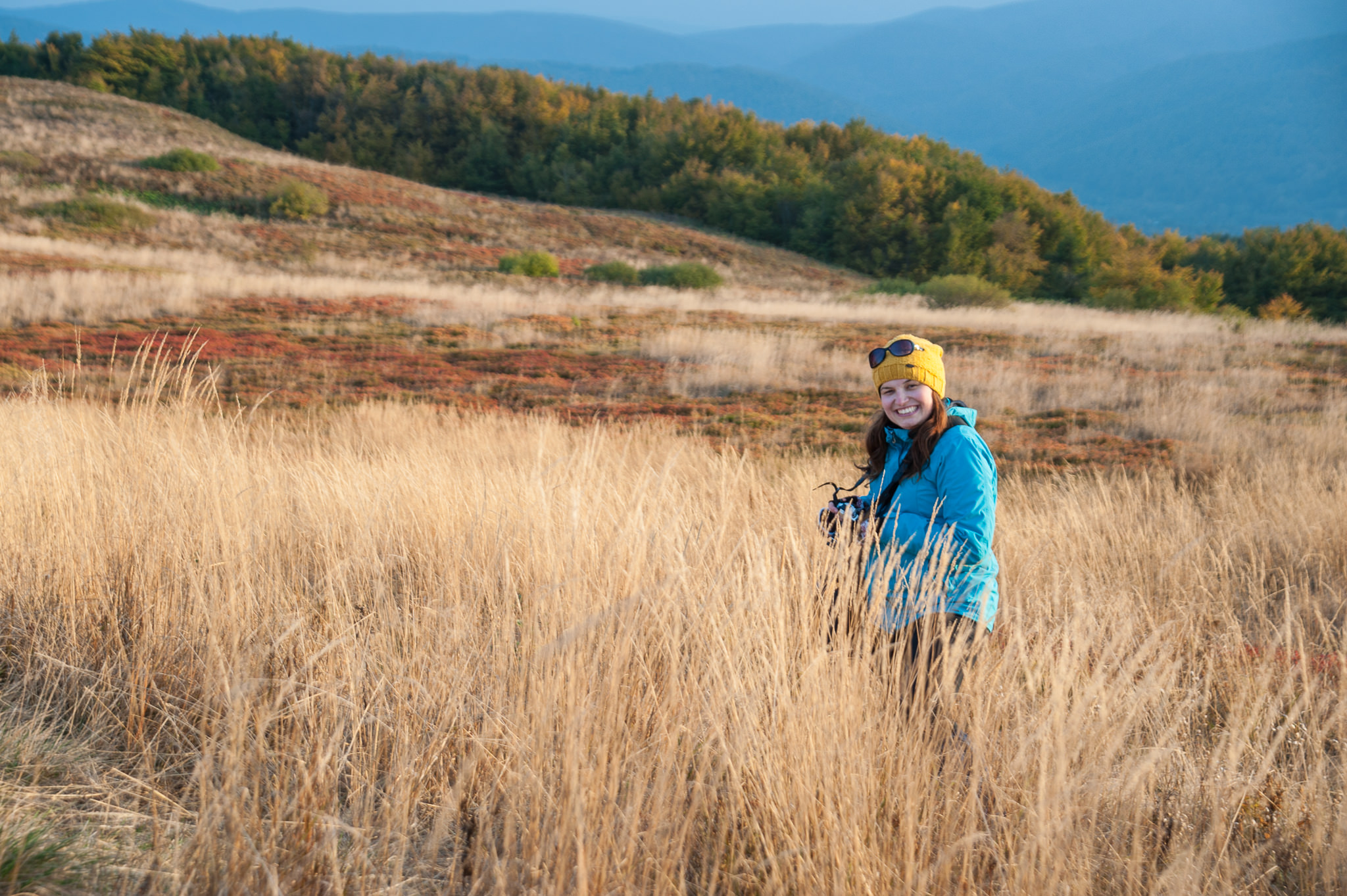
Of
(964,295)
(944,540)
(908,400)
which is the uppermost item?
(964,295)

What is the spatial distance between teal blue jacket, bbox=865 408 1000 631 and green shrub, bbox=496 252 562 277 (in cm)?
2626

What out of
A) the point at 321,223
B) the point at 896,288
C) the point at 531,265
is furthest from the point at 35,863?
the point at 321,223

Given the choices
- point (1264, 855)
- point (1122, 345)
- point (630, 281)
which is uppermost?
point (630, 281)

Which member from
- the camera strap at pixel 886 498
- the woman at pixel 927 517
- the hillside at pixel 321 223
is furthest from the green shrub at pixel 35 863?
the hillside at pixel 321 223

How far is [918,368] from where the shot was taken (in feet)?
7.87

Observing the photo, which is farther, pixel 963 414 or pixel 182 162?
pixel 182 162

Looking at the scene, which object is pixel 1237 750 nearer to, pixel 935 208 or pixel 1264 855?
pixel 1264 855

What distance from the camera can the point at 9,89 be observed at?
44.4m

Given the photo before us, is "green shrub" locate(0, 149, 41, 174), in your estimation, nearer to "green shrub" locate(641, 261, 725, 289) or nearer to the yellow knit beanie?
"green shrub" locate(641, 261, 725, 289)

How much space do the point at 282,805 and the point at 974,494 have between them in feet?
6.55

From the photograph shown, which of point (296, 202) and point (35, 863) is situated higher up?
point (296, 202)

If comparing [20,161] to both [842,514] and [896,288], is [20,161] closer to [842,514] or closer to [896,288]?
[896,288]

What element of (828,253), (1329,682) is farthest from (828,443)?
(828,253)

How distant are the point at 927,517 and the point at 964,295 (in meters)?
29.4
